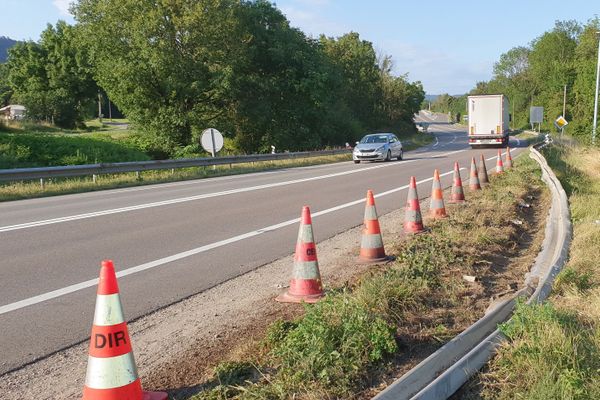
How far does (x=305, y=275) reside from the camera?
17.4 feet

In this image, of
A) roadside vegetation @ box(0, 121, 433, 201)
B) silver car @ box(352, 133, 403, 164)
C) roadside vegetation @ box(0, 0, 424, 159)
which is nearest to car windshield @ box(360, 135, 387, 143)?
silver car @ box(352, 133, 403, 164)

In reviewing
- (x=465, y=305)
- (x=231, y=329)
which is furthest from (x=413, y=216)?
(x=231, y=329)

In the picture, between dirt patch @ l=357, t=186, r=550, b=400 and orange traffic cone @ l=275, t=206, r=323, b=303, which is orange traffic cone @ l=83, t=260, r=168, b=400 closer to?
dirt patch @ l=357, t=186, r=550, b=400

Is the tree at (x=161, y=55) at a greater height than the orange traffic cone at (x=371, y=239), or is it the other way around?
the tree at (x=161, y=55)

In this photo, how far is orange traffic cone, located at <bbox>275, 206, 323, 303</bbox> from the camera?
17.4 feet

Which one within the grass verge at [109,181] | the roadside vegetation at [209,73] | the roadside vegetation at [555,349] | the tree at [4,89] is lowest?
the grass verge at [109,181]

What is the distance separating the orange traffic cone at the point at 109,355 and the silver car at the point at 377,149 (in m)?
25.4

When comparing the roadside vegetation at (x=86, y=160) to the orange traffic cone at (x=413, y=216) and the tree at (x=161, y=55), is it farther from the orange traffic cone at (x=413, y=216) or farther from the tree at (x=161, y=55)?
the orange traffic cone at (x=413, y=216)

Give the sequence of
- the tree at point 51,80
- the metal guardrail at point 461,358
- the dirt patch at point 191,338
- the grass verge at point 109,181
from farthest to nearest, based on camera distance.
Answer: the tree at point 51,80, the grass verge at point 109,181, the dirt patch at point 191,338, the metal guardrail at point 461,358

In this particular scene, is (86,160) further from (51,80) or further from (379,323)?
(51,80)

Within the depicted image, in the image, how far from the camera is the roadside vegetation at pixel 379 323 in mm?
3477

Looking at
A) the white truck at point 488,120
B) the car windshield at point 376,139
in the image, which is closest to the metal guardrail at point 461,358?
the car windshield at point 376,139

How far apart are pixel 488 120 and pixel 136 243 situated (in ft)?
120

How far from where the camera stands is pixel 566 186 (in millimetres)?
15906
